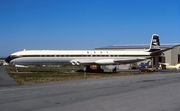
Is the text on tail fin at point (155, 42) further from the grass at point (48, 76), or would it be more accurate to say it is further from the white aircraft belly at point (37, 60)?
the white aircraft belly at point (37, 60)

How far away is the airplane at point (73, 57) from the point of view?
46562 mm

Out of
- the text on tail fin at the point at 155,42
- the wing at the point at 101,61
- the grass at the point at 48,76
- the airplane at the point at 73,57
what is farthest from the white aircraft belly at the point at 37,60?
the text on tail fin at the point at 155,42

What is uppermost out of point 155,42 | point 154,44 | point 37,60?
point 155,42

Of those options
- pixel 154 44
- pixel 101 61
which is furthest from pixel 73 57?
pixel 154 44

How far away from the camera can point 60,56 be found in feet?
156

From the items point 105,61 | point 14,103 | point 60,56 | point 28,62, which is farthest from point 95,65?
point 14,103

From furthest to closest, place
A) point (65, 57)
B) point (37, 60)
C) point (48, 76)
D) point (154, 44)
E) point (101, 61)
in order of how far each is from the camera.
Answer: point (154, 44), point (101, 61), point (65, 57), point (37, 60), point (48, 76)

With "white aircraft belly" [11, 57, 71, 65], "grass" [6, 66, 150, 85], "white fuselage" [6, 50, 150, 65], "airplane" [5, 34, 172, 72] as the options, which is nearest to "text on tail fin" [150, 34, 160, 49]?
"airplane" [5, 34, 172, 72]

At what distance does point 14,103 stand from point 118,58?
39449 millimetres

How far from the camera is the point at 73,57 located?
1905 inches

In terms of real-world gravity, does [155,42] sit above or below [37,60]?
above

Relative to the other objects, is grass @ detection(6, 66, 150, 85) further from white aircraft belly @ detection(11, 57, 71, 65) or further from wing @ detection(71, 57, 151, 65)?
wing @ detection(71, 57, 151, 65)

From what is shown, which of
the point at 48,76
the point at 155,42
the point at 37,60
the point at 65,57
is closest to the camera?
the point at 48,76

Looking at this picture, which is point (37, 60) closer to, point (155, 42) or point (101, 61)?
point (101, 61)
